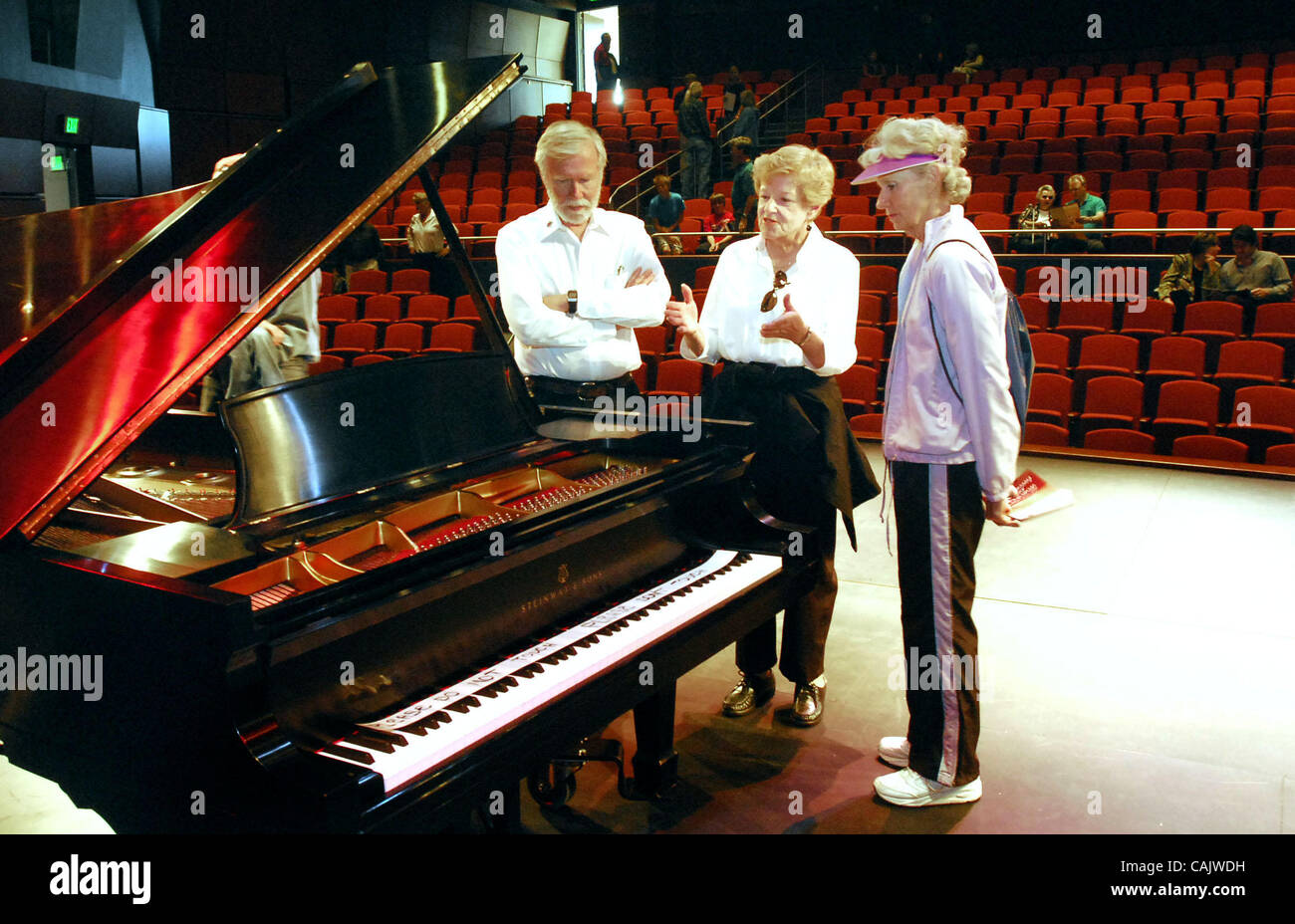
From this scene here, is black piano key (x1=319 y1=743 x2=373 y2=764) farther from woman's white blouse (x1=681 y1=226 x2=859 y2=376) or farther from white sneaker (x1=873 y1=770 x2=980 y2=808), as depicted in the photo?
woman's white blouse (x1=681 y1=226 x2=859 y2=376)

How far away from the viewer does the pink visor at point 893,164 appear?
2320 mm

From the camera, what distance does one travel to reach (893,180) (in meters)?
2.38

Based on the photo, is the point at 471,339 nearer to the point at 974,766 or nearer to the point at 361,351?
the point at 361,351

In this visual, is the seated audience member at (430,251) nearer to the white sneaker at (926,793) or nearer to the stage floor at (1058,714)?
the stage floor at (1058,714)

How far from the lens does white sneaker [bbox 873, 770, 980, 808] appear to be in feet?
8.44

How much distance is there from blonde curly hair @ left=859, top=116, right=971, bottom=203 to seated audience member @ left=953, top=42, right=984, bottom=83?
1178cm

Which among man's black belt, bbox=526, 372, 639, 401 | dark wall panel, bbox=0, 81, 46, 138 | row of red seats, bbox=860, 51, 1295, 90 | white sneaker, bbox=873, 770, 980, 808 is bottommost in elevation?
white sneaker, bbox=873, 770, 980, 808

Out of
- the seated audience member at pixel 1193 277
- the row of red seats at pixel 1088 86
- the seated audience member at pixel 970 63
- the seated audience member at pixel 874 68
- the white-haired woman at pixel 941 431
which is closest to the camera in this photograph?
the white-haired woman at pixel 941 431

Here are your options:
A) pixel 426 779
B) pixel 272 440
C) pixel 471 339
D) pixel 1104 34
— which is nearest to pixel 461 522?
pixel 272 440

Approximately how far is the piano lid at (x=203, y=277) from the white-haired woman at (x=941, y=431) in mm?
1026

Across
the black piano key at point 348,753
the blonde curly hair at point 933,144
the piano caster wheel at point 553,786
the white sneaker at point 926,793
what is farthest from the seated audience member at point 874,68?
the black piano key at point 348,753

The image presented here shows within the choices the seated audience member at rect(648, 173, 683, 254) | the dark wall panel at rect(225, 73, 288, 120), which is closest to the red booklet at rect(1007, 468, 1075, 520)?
the seated audience member at rect(648, 173, 683, 254)

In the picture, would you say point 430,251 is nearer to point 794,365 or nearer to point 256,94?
point 256,94
